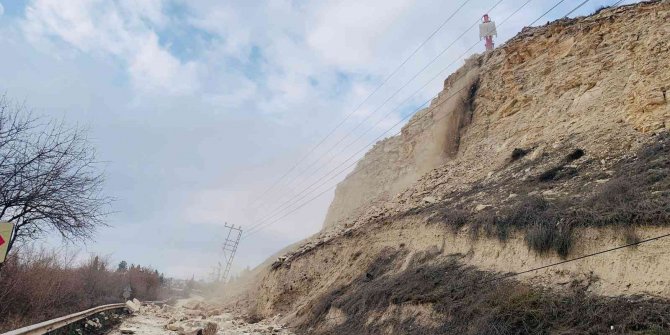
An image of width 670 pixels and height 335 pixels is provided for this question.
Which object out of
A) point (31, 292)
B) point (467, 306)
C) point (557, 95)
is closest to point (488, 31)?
point (557, 95)

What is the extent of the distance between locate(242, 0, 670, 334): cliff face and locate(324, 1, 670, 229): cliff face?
0.07 metres

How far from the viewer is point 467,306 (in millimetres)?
8938

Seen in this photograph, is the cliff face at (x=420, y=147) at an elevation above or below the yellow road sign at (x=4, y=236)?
above

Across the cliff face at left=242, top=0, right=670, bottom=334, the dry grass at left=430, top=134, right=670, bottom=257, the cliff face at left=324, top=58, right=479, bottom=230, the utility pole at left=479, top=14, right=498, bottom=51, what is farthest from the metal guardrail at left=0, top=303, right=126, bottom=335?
the utility pole at left=479, top=14, right=498, bottom=51

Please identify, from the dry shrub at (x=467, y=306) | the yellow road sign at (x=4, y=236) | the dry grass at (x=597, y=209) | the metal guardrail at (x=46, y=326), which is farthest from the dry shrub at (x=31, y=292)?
the dry grass at (x=597, y=209)

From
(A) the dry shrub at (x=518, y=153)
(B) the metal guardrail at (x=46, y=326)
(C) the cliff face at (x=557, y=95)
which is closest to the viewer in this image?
(B) the metal guardrail at (x=46, y=326)

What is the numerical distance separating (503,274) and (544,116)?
10790 millimetres

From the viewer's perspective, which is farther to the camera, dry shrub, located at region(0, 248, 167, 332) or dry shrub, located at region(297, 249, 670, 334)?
dry shrub, located at region(0, 248, 167, 332)

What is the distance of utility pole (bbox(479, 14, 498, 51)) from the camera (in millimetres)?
28970

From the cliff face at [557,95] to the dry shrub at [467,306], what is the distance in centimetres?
636

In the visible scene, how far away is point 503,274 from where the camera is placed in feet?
32.2

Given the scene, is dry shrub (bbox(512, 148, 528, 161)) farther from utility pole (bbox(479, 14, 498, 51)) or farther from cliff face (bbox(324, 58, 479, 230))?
utility pole (bbox(479, 14, 498, 51))

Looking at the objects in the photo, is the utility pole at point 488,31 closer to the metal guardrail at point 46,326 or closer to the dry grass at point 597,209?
the dry grass at point 597,209

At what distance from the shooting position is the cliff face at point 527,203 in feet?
26.9
